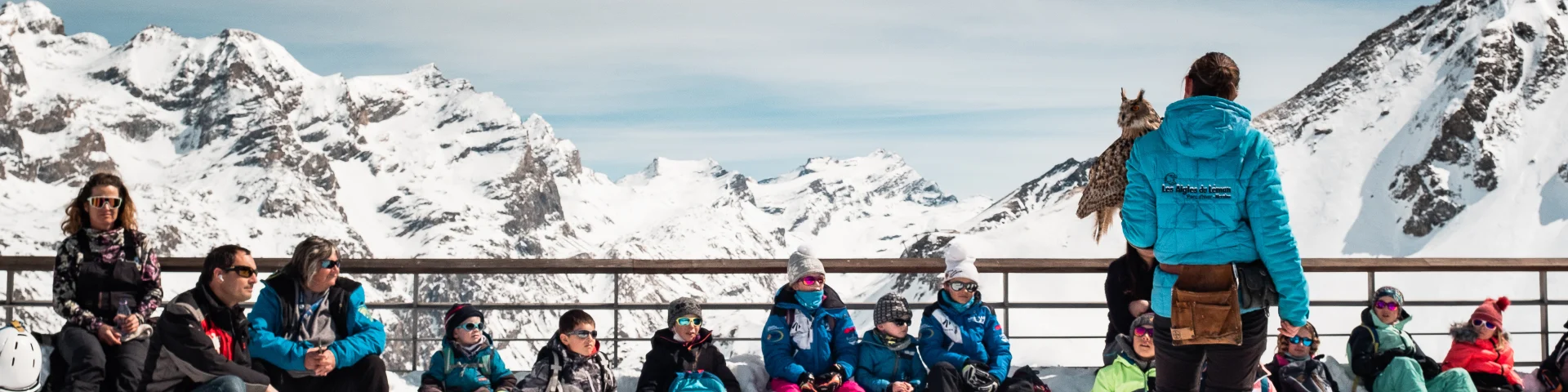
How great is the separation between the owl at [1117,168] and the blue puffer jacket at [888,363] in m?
2.22

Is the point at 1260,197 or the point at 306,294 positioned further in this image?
the point at 306,294

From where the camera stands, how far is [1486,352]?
652 cm

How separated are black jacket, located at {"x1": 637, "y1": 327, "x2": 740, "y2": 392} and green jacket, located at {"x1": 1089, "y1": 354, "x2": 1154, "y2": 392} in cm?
190

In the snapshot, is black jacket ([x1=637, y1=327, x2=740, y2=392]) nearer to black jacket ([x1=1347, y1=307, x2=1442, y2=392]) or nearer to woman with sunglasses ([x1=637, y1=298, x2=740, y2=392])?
woman with sunglasses ([x1=637, y1=298, x2=740, y2=392])

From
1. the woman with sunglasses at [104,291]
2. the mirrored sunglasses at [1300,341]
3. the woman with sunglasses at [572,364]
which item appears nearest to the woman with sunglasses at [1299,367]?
the mirrored sunglasses at [1300,341]

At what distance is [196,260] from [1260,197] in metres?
6.02

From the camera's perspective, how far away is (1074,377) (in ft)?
23.9

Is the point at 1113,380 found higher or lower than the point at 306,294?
lower

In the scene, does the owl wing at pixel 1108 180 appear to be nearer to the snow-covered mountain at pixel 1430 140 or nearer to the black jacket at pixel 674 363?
the black jacket at pixel 674 363

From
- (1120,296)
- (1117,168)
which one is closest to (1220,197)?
(1117,168)

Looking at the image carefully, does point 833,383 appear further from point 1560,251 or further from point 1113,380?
point 1560,251

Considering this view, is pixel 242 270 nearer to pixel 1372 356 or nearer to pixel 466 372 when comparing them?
pixel 466 372

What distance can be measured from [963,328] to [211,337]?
3.72 metres

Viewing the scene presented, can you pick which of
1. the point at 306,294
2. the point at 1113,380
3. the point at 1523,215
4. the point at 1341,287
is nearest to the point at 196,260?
the point at 306,294
